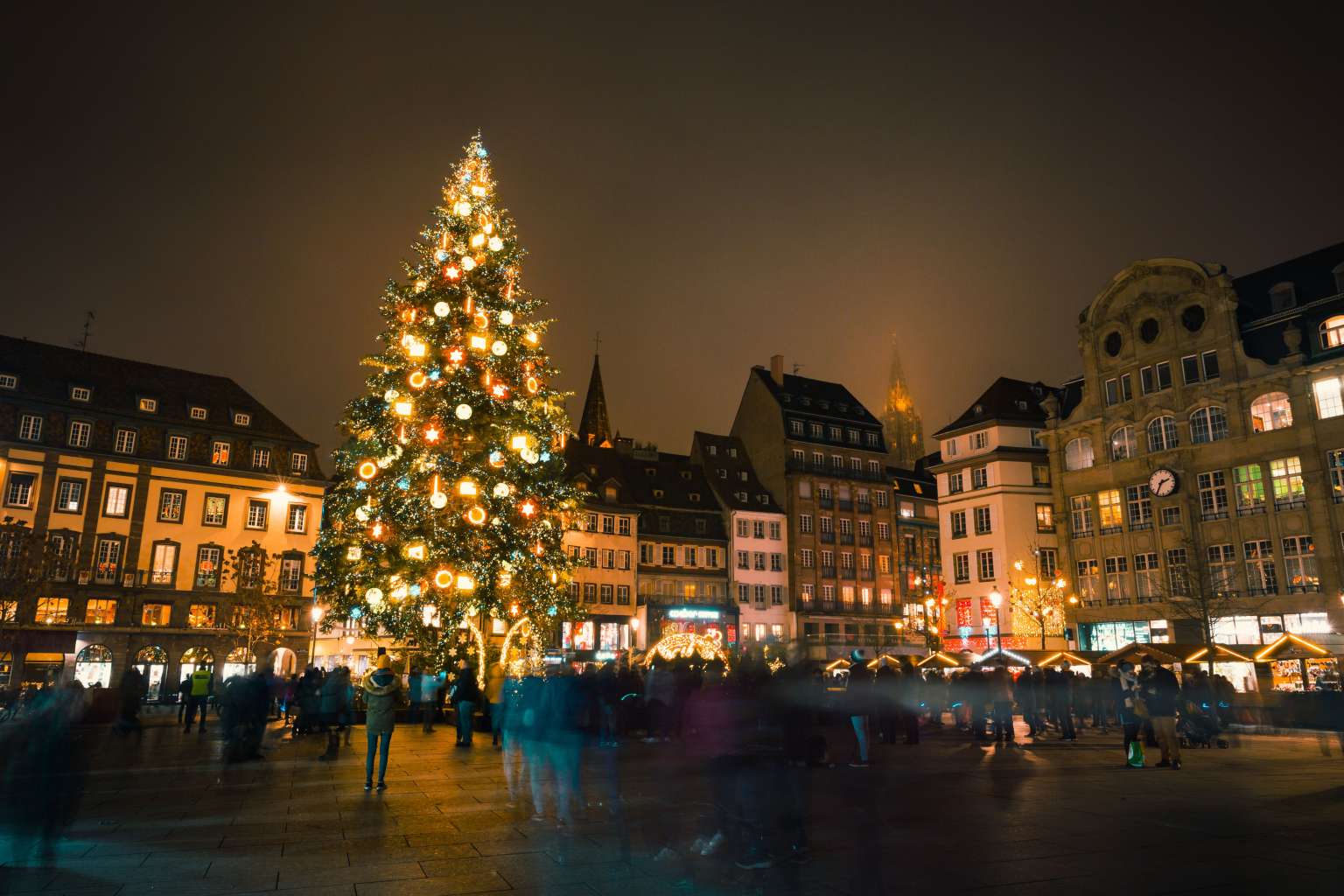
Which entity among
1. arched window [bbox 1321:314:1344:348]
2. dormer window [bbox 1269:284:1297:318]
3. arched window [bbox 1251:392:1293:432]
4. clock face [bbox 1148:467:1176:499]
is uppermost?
dormer window [bbox 1269:284:1297:318]

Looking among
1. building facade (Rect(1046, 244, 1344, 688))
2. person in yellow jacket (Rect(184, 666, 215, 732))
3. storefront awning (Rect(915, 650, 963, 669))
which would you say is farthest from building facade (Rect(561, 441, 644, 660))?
person in yellow jacket (Rect(184, 666, 215, 732))

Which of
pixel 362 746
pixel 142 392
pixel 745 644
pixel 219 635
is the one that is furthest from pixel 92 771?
pixel 142 392

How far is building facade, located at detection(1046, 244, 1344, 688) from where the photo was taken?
129 ft

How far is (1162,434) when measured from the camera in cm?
4594

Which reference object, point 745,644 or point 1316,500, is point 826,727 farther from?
point 1316,500

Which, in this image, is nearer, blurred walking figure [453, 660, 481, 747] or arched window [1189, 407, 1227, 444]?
blurred walking figure [453, 660, 481, 747]

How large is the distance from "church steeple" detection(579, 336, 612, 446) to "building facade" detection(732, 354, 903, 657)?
24.0m

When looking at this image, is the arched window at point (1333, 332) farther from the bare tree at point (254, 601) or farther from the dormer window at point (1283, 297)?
the bare tree at point (254, 601)

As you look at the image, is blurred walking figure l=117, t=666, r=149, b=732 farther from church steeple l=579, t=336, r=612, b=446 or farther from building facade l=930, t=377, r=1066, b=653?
church steeple l=579, t=336, r=612, b=446

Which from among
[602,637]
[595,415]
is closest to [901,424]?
[595,415]

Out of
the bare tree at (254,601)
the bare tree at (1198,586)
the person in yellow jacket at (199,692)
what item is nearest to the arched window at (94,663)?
the bare tree at (254,601)

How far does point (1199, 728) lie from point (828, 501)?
2021 inches

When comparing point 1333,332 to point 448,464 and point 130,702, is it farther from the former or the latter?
point 130,702

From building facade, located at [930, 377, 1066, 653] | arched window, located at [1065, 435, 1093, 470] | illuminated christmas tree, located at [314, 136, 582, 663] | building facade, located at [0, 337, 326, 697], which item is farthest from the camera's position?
building facade, located at [930, 377, 1066, 653]
